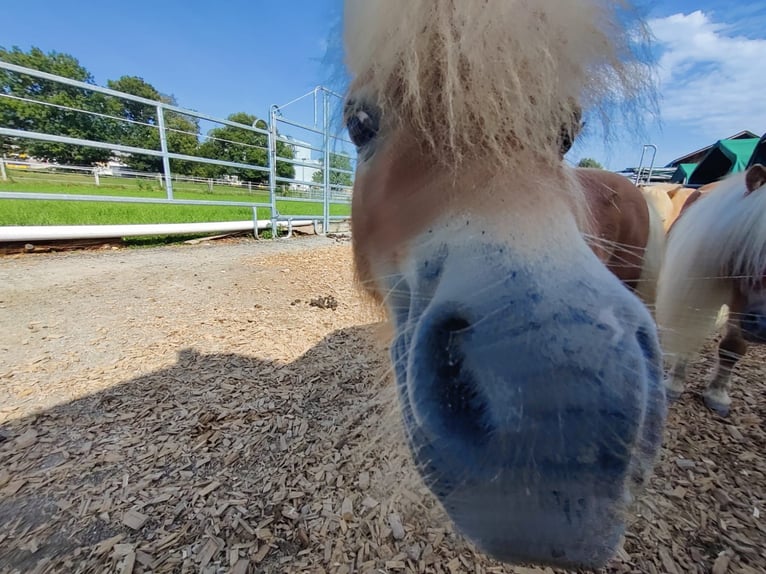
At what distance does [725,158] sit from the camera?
18.5 ft

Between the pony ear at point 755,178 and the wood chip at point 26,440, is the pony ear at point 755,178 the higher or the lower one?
the higher one

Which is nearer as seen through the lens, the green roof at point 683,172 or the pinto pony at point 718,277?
the pinto pony at point 718,277

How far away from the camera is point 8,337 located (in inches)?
108

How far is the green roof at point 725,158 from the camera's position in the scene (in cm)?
511

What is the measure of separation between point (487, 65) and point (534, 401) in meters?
0.72

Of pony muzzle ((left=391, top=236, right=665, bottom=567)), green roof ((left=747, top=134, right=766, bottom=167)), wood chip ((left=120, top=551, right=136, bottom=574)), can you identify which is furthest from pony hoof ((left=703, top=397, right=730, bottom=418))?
wood chip ((left=120, top=551, right=136, bottom=574))

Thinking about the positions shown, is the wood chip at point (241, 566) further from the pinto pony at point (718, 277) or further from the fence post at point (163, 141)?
the fence post at point (163, 141)

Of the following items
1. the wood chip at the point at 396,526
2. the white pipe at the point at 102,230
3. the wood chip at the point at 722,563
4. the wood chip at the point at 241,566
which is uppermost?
the white pipe at the point at 102,230

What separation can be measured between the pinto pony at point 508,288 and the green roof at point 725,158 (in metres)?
5.76

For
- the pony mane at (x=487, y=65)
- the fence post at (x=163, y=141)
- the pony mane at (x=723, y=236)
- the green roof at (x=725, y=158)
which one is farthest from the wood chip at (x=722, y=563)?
the fence post at (x=163, y=141)

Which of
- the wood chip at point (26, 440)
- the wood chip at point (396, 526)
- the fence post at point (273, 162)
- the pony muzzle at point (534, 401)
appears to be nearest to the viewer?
the pony muzzle at point (534, 401)

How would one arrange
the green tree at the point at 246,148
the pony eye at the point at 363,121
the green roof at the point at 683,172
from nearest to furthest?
the pony eye at the point at 363,121, the green tree at the point at 246,148, the green roof at the point at 683,172

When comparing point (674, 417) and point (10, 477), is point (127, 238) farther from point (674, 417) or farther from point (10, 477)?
point (674, 417)

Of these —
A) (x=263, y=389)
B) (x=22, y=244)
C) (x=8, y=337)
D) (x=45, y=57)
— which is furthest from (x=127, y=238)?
(x=45, y=57)
